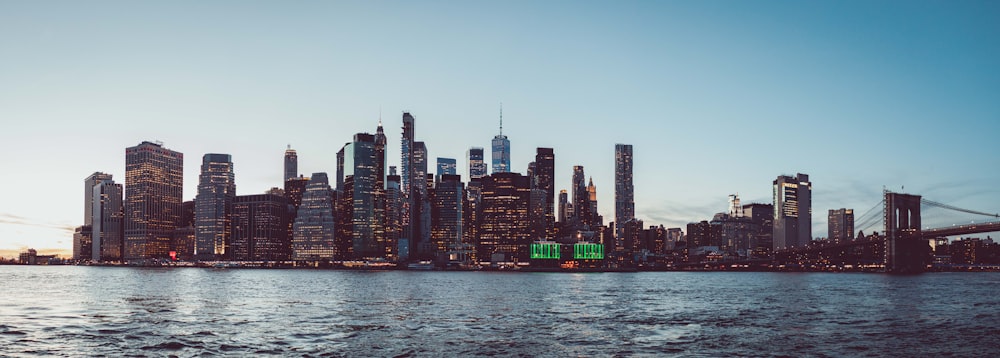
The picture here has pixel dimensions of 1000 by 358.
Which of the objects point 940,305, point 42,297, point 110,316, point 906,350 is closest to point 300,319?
point 110,316

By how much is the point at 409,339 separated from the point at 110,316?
2917cm

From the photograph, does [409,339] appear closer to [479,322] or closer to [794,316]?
[479,322]

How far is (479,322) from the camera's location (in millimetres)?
57531

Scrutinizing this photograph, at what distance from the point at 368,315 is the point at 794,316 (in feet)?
113

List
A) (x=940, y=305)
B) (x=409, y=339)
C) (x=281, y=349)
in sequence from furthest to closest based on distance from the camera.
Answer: (x=940, y=305) → (x=409, y=339) → (x=281, y=349)

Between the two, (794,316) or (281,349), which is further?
(794,316)

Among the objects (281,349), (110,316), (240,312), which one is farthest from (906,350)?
(110,316)

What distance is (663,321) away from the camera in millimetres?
60438

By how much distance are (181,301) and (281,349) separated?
46.5 m

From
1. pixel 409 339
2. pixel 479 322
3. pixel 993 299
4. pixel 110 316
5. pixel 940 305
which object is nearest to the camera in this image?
pixel 409 339

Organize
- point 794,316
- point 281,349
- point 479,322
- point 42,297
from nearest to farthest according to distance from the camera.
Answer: point 281,349 → point 479,322 → point 794,316 → point 42,297

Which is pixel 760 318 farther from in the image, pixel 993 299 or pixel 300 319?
pixel 993 299

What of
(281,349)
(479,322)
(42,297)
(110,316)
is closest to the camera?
(281,349)

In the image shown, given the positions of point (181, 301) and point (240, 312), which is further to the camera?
point (181, 301)
